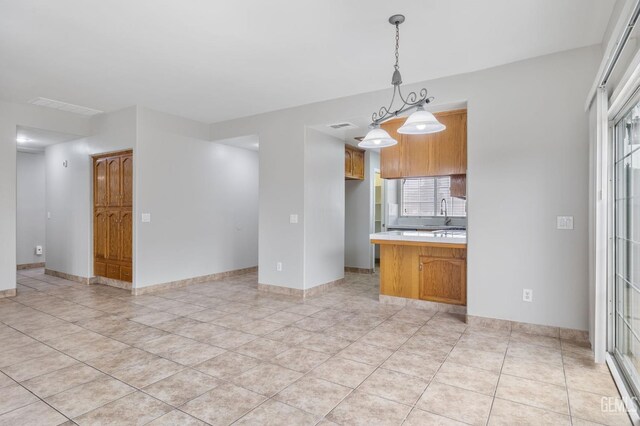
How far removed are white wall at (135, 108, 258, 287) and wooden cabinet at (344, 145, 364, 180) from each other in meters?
1.95

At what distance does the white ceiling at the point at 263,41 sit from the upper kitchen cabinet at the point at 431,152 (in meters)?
0.62

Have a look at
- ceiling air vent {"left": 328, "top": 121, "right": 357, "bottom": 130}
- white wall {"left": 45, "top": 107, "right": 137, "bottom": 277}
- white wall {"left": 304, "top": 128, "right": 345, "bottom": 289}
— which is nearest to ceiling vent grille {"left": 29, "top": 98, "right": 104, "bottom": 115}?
white wall {"left": 45, "top": 107, "right": 137, "bottom": 277}

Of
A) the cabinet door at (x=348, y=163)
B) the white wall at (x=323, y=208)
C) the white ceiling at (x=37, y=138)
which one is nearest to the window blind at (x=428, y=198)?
the cabinet door at (x=348, y=163)

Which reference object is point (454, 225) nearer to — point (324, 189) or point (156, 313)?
point (324, 189)

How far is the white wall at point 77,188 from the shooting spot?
5.52 meters

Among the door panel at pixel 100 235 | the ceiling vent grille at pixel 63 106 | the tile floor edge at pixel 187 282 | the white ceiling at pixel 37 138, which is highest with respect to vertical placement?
the ceiling vent grille at pixel 63 106

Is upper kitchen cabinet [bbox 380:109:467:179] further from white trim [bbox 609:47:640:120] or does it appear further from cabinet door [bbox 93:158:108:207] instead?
cabinet door [bbox 93:158:108:207]

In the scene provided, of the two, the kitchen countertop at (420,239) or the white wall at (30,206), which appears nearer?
the kitchen countertop at (420,239)

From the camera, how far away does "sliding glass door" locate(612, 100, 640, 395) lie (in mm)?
2375

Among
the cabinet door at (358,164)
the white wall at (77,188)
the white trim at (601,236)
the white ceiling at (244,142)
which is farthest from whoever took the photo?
the cabinet door at (358,164)

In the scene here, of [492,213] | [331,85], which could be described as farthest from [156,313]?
[492,213]

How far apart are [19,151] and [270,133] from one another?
18.6 feet

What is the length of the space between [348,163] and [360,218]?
1178 millimetres

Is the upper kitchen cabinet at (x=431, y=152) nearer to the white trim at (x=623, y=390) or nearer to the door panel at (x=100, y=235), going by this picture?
the white trim at (x=623, y=390)
